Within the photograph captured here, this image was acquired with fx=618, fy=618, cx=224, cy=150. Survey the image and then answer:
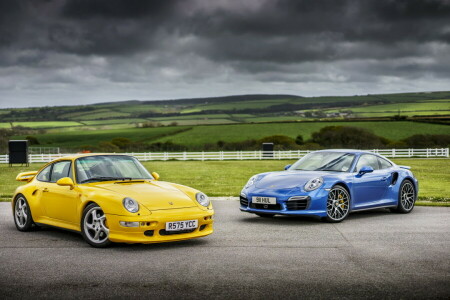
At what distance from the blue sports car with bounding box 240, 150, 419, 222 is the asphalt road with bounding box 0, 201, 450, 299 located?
0.43 m

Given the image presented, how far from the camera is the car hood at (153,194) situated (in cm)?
864

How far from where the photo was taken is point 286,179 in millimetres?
11688

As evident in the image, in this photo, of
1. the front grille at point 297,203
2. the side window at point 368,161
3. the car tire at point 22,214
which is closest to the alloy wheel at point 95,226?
the car tire at point 22,214

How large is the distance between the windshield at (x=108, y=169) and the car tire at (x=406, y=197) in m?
5.82

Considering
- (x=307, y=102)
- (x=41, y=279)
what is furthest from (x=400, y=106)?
(x=41, y=279)

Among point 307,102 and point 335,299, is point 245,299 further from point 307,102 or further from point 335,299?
point 307,102

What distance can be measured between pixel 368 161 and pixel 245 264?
6078mm

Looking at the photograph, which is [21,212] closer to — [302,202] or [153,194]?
[153,194]

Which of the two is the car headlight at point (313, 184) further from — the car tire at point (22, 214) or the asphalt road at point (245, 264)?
the car tire at point (22, 214)

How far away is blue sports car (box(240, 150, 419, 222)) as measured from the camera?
11188mm

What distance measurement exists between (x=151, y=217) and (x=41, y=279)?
203cm

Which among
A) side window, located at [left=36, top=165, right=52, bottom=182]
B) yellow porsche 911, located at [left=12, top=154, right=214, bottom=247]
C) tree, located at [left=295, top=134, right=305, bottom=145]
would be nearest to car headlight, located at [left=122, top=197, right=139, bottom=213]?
yellow porsche 911, located at [left=12, top=154, right=214, bottom=247]

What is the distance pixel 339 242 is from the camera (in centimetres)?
920

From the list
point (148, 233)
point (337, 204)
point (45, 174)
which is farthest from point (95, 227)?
point (337, 204)
